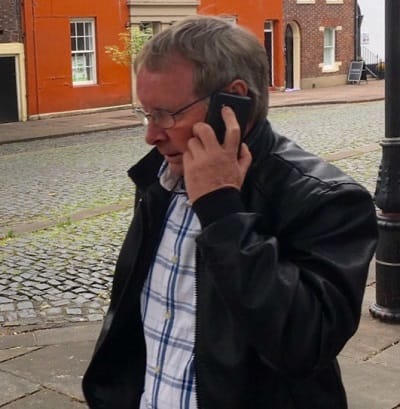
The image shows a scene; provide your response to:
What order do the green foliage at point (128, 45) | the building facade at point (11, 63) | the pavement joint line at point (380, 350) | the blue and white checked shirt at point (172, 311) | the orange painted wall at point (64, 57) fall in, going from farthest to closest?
the green foliage at point (128, 45) → the orange painted wall at point (64, 57) → the building facade at point (11, 63) → the pavement joint line at point (380, 350) → the blue and white checked shirt at point (172, 311)

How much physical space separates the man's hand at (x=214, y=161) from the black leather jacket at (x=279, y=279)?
3 cm

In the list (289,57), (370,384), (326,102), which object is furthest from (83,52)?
(370,384)

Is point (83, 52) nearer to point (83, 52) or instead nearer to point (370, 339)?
point (83, 52)

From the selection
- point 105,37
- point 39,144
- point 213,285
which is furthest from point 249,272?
point 105,37

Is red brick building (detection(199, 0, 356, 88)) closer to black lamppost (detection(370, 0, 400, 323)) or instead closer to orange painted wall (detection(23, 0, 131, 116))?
orange painted wall (detection(23, 0, 131, 116))

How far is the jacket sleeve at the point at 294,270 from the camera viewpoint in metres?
1.77

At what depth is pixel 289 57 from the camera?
105 feet

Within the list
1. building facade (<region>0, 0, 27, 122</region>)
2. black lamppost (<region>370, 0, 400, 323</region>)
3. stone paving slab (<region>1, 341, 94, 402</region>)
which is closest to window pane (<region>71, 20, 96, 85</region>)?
building facade (<region>0, 0, 27, 122</region>)

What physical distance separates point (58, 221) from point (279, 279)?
25.5ft

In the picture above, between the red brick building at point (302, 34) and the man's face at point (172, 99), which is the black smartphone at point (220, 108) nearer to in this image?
the man's face at point (172, 99)

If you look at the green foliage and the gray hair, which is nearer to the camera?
the gray hair

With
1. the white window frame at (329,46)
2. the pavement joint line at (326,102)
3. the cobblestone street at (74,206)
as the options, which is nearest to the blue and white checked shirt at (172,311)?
the cobblestone street at (74,206)

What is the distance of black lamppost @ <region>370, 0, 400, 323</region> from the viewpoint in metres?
5.26

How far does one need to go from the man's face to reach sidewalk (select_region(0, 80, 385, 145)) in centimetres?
1679
